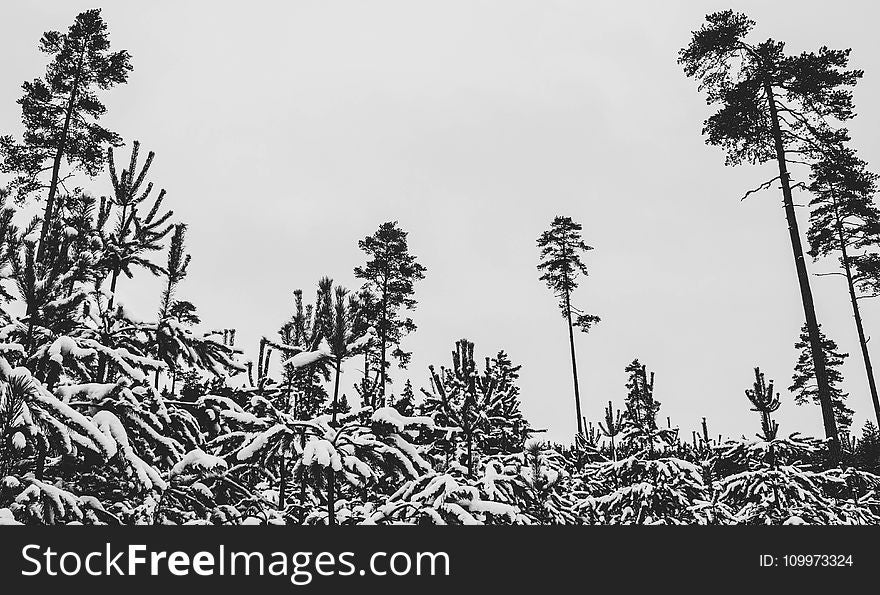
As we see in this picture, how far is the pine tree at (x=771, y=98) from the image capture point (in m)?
14.7

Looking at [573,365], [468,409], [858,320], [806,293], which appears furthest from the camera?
[573,365]

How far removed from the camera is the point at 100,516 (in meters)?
4.73

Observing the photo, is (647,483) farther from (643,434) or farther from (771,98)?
(771,98)

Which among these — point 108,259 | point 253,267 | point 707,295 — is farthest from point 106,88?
point 707,295

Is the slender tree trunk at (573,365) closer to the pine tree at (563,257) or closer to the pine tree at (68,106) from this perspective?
the pine tree at (563,257)

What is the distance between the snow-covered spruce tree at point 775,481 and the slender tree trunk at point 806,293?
1.83 meters

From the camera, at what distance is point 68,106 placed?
1808 cm

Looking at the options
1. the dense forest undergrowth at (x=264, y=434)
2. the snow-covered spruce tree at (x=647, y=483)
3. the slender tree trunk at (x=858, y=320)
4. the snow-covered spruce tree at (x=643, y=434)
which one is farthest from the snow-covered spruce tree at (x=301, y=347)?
the slender tree trunk at (x=858, y=320)

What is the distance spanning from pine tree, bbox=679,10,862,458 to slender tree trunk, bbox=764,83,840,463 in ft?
0.07

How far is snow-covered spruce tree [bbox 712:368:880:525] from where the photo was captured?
8.19 meters

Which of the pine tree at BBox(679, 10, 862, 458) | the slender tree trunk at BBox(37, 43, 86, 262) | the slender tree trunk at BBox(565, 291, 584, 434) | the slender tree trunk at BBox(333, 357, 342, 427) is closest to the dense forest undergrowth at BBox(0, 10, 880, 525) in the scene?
the slender tree trunk at BBox(333, 357, 342, 427)

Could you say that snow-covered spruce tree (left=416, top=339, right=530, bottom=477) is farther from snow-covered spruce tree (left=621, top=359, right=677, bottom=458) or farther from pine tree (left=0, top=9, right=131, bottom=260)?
pine tree (left=0, top=9, right=131, bottom=260)

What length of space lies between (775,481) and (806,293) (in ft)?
21.0

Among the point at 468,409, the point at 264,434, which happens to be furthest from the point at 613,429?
the point at 264,434
